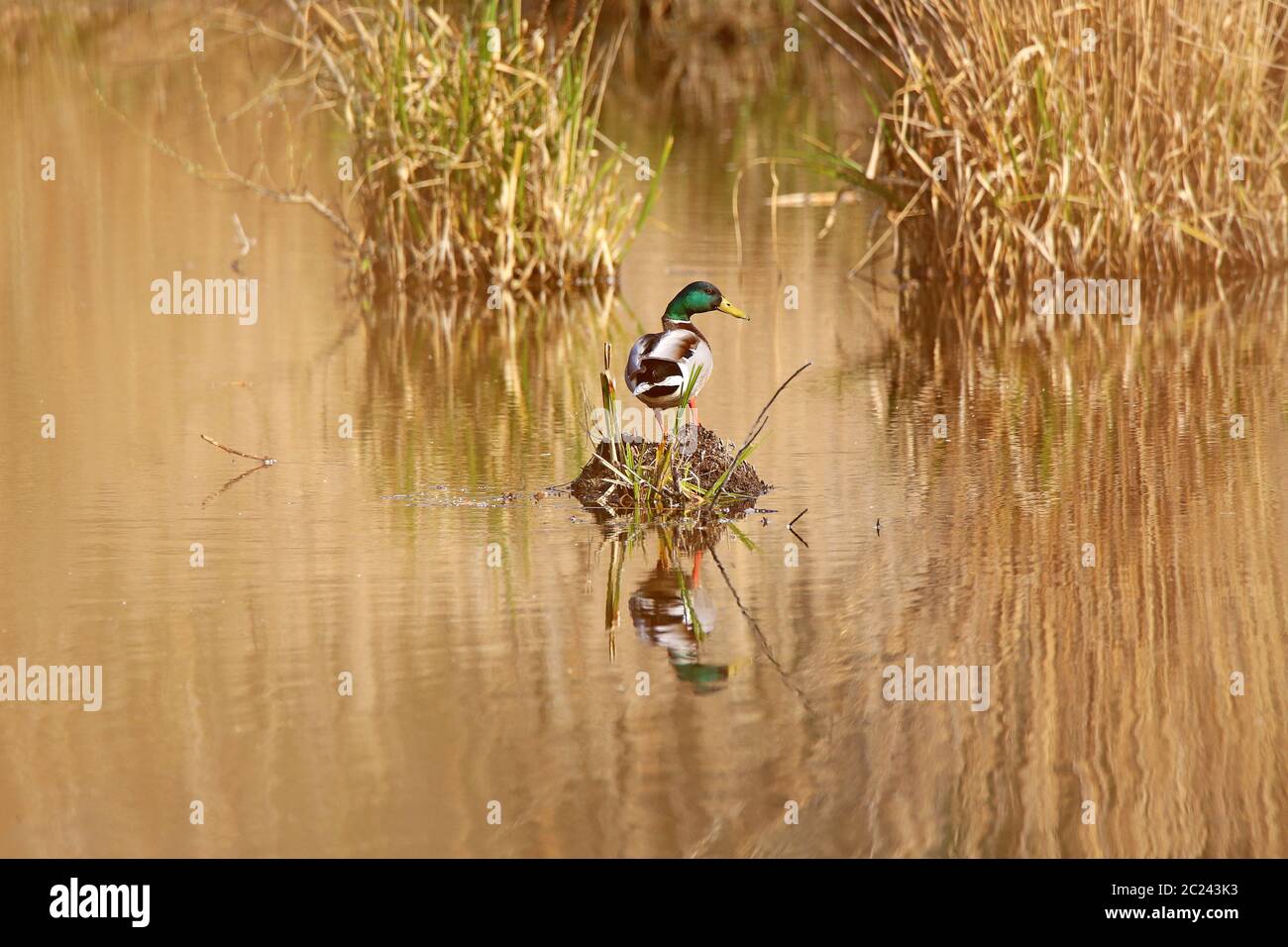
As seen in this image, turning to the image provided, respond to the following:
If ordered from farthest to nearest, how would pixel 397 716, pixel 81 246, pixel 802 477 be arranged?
1. pixel 81 246
2. pixel 802 477
3. pixel 397 716

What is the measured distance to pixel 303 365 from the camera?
9.41 metres

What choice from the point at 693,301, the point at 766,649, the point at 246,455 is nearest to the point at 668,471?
the point at 693,301

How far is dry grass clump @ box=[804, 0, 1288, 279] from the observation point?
411 inches

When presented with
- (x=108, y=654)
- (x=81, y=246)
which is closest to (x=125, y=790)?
(x=108, y=654)

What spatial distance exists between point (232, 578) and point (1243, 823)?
282 centimetres

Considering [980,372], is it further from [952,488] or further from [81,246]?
[81,246]

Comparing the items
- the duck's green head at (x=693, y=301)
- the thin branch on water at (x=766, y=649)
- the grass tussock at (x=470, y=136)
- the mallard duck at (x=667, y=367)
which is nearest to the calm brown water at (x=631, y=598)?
the thin branch on water at (x=766, y=649)

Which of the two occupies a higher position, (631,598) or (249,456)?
(249,456)

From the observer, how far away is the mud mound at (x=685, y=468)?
6.45m

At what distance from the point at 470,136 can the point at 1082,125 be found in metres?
3.10

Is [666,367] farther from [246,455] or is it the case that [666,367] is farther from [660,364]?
[246,455]

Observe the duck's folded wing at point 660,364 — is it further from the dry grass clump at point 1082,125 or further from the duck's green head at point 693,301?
the dry grass clump at point 1082,125

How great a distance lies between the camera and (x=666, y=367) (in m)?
6.41

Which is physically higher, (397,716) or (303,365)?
(303,365)
